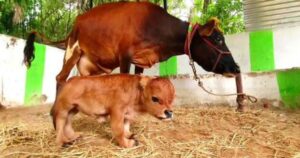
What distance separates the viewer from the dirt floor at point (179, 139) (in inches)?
141

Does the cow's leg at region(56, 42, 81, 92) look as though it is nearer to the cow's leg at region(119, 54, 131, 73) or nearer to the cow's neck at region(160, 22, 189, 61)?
the cow's leg at region(119, 54, 131, 73)

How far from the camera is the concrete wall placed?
645cm

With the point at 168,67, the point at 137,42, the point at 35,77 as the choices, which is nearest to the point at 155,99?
the point at 137,42

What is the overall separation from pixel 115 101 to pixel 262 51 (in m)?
4.31

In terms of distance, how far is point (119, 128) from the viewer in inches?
141

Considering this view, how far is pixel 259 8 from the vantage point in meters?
7.77

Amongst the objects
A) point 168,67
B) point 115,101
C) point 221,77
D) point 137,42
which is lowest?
point 115,101

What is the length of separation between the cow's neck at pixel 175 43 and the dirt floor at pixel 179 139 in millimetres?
985

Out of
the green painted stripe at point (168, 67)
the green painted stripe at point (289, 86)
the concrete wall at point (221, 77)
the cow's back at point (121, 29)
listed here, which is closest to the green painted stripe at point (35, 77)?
the concrete wall at point (221, 77)

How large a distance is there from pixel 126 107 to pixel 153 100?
254mm

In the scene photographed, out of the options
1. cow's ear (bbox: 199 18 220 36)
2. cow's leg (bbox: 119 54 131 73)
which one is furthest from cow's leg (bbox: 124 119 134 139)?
cow's ear (bbox: 199 18 220 36)

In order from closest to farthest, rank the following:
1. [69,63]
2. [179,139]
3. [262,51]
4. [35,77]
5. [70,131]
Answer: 1. [70,131]
2. [179,139]
3. [69,63]
4. [262,51]
5. [35,77]

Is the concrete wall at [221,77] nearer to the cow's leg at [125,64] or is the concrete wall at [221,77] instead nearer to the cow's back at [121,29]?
the cow's back at [121,29]

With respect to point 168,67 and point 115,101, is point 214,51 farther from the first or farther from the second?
point 168,67
